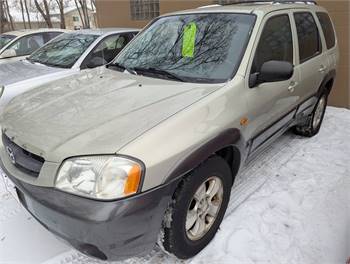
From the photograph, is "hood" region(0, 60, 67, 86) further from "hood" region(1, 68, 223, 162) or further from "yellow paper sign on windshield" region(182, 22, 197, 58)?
"yellow paper sign on windshield" region(182, 22, 197, 58)

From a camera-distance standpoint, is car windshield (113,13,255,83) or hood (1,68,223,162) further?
car windshield (113,13,255,83)

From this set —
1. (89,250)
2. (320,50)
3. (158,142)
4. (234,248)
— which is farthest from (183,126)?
(320,50)

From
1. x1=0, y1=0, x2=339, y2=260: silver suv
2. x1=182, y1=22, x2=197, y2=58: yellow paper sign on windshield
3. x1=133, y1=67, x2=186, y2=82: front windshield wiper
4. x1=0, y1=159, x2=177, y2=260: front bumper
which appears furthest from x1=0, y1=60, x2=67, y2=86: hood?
x1=0, y1=159, x2=177, y2=260: front bumper

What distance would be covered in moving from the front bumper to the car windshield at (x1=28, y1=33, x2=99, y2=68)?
12.0 ft

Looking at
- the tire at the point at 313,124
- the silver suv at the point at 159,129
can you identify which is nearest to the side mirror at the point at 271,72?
the silver suv at the point at 159,129

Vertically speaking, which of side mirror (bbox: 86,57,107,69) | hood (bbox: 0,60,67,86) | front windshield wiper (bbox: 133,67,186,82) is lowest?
hood (bbox: 0,60,67,86)

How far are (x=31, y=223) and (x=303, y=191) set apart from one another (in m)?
2.55

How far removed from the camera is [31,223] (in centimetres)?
281

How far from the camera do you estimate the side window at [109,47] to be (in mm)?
5555

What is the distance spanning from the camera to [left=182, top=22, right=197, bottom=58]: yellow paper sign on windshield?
2939 mm

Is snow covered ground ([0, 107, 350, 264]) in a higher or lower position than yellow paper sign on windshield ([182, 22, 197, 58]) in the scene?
lower

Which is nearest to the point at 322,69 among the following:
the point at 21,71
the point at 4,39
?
the point at 21,71

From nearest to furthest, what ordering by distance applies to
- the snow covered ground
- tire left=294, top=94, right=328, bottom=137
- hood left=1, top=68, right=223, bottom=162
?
hood left=1, top=68, right=223, bottom=162, the snow covered ground, tire left=294, top=94, right=328, bottom=137

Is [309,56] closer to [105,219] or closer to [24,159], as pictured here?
[105,219]
